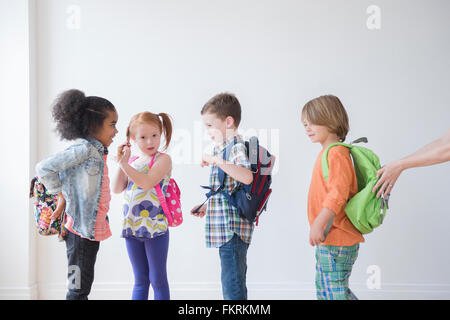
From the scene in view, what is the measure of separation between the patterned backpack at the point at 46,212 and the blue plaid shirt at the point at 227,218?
701 mm

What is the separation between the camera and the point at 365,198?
1.62 metres

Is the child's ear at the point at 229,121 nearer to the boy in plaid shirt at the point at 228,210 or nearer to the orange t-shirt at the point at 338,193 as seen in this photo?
the boy in plaid shirt at the point at 228,210

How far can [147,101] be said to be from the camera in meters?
2.74

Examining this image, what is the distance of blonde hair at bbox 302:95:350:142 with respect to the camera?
1.80 m

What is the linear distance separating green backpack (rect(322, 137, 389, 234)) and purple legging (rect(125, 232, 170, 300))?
844mm

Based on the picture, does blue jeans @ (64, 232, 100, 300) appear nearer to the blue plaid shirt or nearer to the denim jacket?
the denim jacket

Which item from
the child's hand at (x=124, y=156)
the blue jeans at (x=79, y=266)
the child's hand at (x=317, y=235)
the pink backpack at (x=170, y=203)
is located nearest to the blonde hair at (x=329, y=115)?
the child's hand at (x=317, y=235)

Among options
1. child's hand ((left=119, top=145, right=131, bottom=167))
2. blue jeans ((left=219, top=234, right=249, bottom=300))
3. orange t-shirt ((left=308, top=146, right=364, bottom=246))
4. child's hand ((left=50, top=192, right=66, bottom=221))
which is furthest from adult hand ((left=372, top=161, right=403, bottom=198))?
child's hand ((left=50, top=192, right=66, bottom=221))

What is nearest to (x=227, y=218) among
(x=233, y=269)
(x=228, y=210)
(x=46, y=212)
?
(x=228, y=210)
